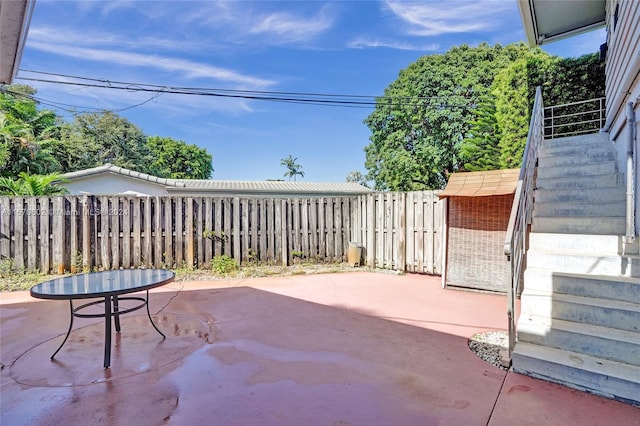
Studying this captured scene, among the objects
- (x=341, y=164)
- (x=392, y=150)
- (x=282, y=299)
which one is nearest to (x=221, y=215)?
(x=282, y=299)

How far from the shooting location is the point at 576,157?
418 centimetres

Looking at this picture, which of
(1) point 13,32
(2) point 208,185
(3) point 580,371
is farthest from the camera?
(2) point 208,185

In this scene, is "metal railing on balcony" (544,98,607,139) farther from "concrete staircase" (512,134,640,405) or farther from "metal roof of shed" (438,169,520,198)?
"concrete staircase" (512,134,640,405)

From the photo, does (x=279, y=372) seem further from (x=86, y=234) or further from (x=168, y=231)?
(x=86, y=234)

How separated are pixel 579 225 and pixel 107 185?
47.8 ft

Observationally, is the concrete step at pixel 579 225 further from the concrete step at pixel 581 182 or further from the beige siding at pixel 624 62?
the beige siding at pixel 624 62

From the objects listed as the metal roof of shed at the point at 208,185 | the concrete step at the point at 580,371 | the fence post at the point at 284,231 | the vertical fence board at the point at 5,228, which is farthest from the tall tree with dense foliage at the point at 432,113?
the vertical fence board at the point at 5,228

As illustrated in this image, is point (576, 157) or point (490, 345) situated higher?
point (576, 157)

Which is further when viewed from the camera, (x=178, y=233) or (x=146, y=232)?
(x=178, y=233)

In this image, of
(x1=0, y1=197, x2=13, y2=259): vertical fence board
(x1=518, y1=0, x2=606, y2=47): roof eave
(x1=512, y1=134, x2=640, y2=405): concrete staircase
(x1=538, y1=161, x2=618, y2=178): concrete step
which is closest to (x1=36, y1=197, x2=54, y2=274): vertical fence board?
(x1=0, y1=197, x2=13, y2=259): vertical fence board

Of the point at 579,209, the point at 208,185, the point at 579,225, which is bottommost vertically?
the point at 579,225

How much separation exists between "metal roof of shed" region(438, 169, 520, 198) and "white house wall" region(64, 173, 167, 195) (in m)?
12.2

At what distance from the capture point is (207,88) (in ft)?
27.5

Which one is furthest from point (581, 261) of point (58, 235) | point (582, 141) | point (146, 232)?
point (58, 235)
